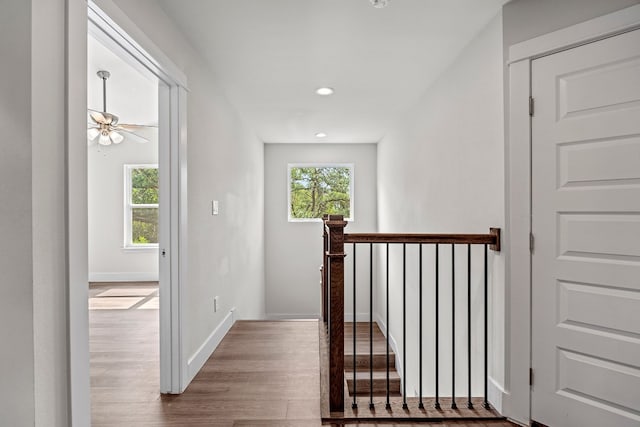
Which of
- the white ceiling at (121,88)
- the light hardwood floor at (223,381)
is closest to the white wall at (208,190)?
the light hardwood floor at (223,381)

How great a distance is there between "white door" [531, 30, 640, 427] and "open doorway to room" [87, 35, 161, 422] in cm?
221

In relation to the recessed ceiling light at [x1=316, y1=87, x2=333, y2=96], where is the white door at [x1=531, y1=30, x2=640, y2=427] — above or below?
below

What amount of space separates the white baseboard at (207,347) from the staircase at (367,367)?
1435 mm

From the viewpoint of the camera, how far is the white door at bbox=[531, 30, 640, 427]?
1.68 metres

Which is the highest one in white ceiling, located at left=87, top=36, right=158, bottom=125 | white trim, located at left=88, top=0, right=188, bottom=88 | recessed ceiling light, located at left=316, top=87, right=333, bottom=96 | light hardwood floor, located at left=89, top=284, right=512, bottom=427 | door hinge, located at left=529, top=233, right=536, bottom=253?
white ceiling, located at left=87, top=36, right=158, bottom=125

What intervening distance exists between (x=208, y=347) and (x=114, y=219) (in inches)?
171

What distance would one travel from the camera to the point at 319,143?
623 cm

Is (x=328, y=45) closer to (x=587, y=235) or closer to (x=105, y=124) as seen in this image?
(x=587, y=235)

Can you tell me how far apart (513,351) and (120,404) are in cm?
228

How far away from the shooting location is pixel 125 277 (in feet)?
20.6

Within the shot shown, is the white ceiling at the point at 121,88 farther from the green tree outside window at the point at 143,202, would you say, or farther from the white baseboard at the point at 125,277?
A: the white baseboard at the point at 125,277

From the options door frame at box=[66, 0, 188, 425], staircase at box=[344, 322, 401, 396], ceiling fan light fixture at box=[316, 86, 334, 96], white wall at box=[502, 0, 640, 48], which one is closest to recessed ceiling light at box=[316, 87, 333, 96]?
ceiling fan light fixture at box=[316, 86, 334, 96]

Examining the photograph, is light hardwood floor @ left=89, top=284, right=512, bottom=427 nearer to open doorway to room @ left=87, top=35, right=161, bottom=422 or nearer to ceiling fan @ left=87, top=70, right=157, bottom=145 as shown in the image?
open doorway to room @ left=87, top=35, right=161, bottom=422

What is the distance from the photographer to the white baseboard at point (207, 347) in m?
2.51
